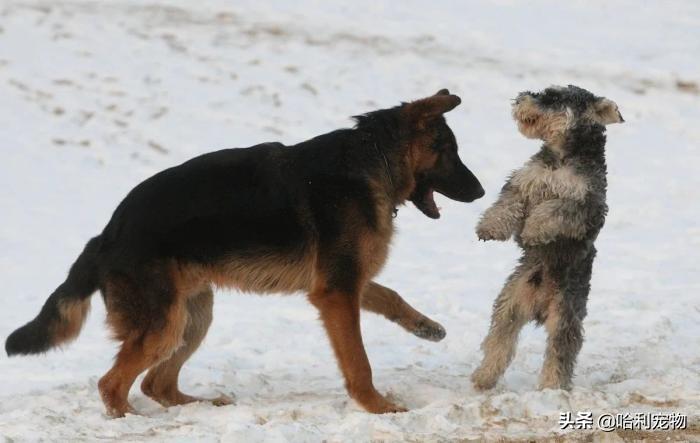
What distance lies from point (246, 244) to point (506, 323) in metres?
1.78

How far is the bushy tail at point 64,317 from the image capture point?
6.69m

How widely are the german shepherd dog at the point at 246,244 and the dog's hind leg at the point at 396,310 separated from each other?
0.46 metres

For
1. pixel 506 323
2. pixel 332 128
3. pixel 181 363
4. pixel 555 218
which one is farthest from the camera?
pixel 332 128

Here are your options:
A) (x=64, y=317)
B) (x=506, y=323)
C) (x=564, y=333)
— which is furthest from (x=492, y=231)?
(x=64, y=317)

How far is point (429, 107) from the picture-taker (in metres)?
7.01

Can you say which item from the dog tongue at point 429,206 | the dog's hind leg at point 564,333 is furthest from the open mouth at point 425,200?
the dog's hind leg at point 564,333

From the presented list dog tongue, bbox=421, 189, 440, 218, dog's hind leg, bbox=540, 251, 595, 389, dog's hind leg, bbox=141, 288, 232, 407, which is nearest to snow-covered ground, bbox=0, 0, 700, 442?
dog's hind leg, bbox=141, 288, 232, 407

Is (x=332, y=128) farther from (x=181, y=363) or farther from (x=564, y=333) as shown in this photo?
(x=564, y=333)

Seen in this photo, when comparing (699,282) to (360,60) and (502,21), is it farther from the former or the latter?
(502,21)

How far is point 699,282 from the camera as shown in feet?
34.0

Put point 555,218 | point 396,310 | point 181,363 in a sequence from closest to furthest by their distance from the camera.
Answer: point 555,218 → point 181,363 → point 396,310

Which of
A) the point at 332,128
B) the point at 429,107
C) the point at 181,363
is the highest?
the point at 429,107

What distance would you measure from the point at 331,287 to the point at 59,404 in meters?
1.92

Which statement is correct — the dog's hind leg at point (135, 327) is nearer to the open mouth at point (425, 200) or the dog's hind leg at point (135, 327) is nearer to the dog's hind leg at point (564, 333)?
the open mouth at point (425, 200)
